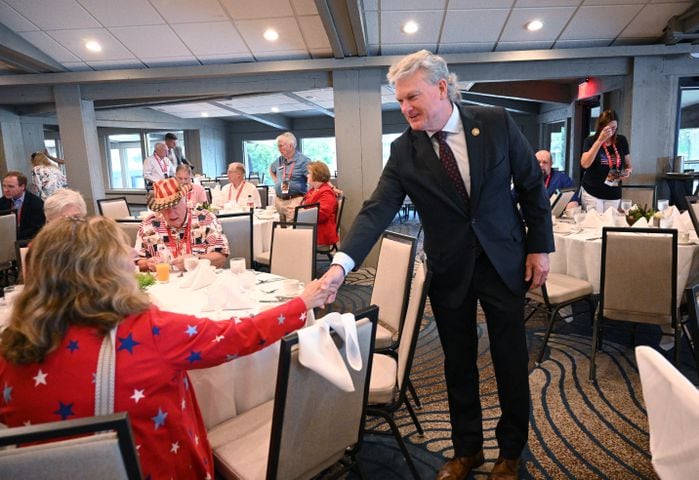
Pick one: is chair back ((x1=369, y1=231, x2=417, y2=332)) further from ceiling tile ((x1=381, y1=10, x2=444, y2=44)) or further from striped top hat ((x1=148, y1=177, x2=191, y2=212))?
ceiling tile ((x1=381, y1=10, x2=444, y2=44))

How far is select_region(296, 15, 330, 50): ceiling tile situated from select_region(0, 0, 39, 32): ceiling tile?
3052 millimetres

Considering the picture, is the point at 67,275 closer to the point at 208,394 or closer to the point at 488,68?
the point at 208,394

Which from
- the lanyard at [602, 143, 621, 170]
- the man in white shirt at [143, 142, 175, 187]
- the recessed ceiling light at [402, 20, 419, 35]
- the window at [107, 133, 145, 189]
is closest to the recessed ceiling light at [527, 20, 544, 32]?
the recessed ceiling light at [402, 20, 419, 35]

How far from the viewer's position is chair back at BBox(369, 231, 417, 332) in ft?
8.00

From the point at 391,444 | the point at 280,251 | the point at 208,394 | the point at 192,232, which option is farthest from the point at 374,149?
the point at 208,394

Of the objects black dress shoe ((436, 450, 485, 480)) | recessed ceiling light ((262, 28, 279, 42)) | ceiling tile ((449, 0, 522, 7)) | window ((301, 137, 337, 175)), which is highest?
ceiling tile ((449, 0, 522, 7))

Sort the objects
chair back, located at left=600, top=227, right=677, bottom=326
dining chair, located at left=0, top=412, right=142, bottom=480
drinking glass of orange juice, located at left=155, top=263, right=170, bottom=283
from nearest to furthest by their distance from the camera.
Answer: dining chair, located at left=0, top=412, right=142, bottom=480, drinking glass of orange juice, located at left=155, top=263, right=170, bottom=283, chair back, located at left=600, top=227, right=677, bottom=326

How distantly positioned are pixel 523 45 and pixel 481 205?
4.89m

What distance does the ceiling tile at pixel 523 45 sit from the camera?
5.79 metres

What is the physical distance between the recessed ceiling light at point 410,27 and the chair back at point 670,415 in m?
5.02

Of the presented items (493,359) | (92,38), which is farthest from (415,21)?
(493,359)

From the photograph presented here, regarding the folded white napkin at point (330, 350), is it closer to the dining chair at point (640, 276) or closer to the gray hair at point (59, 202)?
the dining chair at point (640, 276)

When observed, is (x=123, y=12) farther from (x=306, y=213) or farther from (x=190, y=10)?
(x=306, y=213)

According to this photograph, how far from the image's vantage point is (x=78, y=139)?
6.94 m
